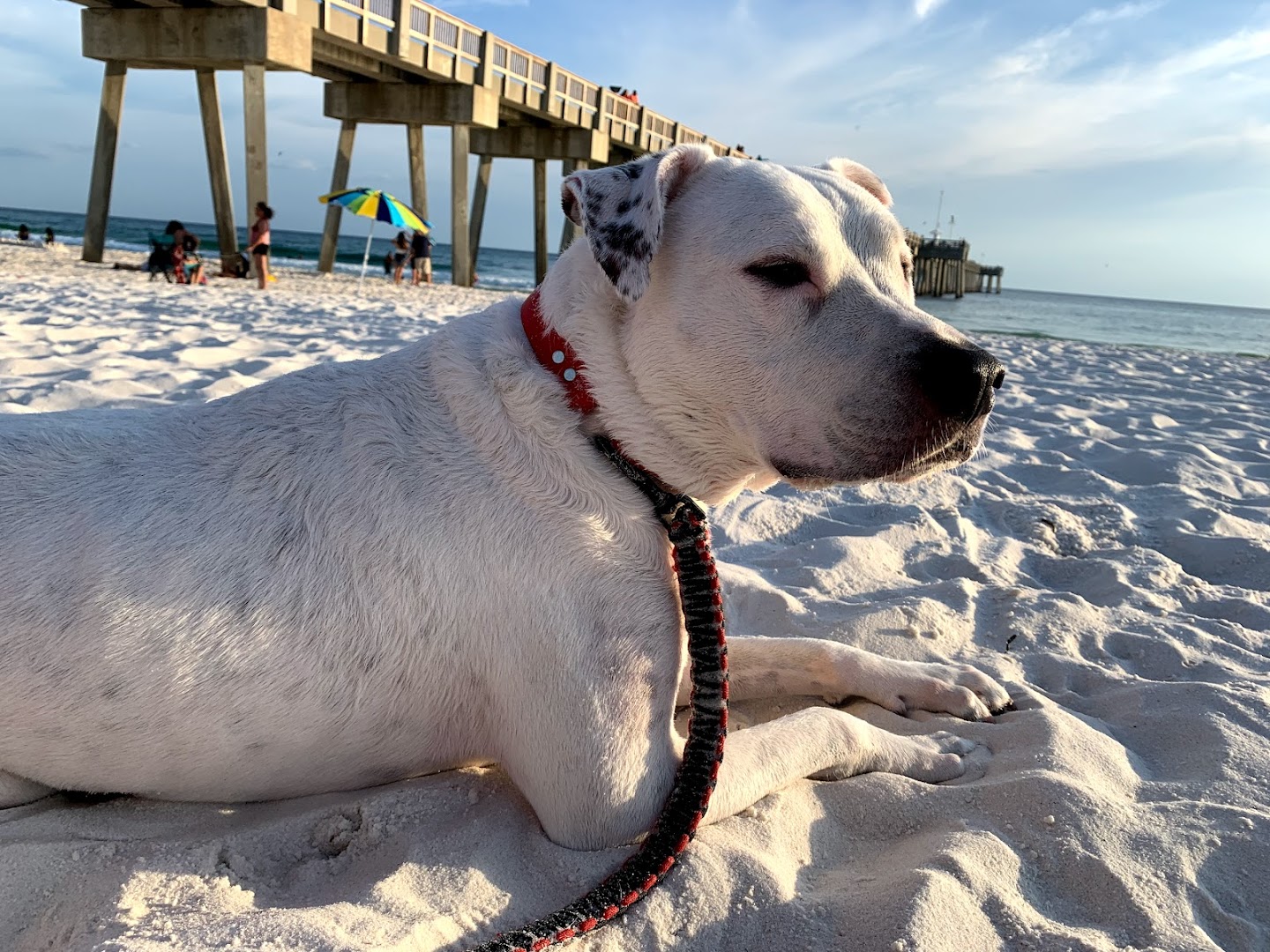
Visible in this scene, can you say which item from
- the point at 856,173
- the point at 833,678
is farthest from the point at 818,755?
the point at 856,173

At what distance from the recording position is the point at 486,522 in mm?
2047

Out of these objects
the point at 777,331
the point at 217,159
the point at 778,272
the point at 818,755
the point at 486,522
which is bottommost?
the point at 818,755

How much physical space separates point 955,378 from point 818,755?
3.36 feet

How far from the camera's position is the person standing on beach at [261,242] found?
15.1 metres

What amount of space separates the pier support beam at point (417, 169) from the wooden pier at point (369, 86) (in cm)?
3

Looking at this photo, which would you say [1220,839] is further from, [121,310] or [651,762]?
[121,310]

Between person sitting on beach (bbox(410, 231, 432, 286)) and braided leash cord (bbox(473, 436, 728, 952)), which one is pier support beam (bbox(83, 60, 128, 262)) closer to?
person sitting on beach (bbox(410, 231, 432, 286))

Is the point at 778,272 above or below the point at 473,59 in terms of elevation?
below

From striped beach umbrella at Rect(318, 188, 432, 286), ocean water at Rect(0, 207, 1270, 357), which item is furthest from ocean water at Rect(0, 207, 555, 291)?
striped beach umbrella at Rect(318, 188, 432, 286)

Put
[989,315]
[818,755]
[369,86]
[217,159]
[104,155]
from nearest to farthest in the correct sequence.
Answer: [818,755] < [104,155] < [217,159] < [369,86] < [989,315]

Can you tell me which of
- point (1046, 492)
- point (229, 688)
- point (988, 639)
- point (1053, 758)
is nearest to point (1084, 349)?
point (1046, 492)

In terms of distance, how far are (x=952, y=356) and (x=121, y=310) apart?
9.72 meters

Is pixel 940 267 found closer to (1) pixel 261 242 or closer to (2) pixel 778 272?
(1) pixel 261 242

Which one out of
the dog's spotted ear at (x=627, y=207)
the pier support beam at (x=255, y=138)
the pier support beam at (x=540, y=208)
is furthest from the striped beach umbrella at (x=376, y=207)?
the dog's spotted ear at (x=627, y=207)
